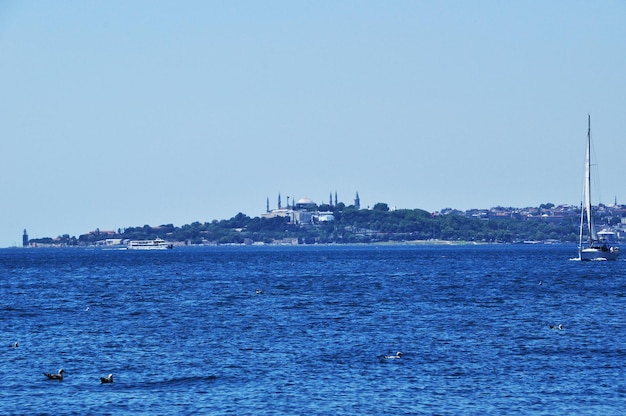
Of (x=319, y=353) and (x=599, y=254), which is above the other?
(x=599, y=254)

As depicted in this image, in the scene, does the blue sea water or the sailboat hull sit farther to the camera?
the sailboat hull

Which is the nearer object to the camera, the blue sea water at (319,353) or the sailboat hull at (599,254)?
the blue sea water at (319,353)

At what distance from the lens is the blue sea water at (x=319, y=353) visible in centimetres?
3528

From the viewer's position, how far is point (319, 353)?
45844 mm

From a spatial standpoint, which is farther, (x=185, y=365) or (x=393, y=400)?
(x=185, y=365)

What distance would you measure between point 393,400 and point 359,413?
2.25 m

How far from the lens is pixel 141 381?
39250 mm

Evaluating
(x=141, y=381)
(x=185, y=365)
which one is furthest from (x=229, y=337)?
(x=141, y=381)

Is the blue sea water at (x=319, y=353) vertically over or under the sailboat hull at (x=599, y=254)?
under

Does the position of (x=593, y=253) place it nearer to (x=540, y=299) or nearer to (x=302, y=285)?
(x=302, y=285)

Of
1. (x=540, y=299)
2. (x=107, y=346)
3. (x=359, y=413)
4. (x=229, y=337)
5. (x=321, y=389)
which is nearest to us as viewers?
(x=359, y=413)

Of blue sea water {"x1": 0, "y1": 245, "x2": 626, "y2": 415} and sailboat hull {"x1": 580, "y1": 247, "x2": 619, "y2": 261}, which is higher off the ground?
sailboat hull {"x1": 580, "y1": 247, "x2": 619, "y2": 261}

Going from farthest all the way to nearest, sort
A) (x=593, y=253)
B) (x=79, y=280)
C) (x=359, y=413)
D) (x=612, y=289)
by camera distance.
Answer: (x=593, y=253) < (x=79, y=280) < (x=612, y=289) < (x=359, y=413)

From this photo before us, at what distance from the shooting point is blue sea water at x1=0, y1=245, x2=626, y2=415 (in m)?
35.3
